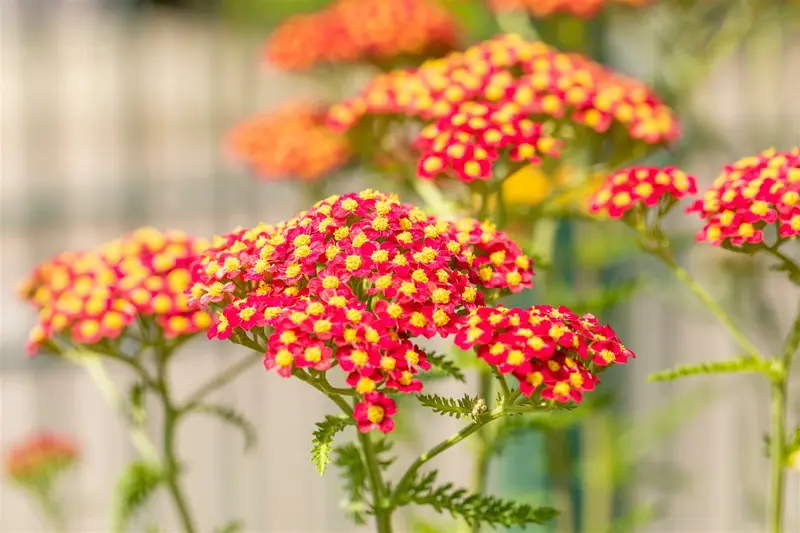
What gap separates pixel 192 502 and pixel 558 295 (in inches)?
98.6

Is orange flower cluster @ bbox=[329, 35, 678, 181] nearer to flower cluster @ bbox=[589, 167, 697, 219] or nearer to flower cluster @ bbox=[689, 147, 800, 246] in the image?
flower cluster @ bbox=[589, 167, 697, 219]

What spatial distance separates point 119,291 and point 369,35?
3.24 feet

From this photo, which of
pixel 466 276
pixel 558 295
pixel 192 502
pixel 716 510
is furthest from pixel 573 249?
pixel 192 502

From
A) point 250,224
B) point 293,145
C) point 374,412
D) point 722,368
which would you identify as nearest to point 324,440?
point 374,412

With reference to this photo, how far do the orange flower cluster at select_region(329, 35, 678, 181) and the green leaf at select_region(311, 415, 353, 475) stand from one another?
450 millimetres

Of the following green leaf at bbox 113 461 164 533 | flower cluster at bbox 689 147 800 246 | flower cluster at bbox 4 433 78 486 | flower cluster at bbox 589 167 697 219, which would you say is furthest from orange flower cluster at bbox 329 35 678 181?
flower cluster at bbox 4 433 78 486

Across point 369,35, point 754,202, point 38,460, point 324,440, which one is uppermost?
point 369,35

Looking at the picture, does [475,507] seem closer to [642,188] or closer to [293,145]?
[642,188]

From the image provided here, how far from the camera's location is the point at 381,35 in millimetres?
2197

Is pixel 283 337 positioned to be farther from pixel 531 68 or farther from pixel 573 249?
pixel 573 249

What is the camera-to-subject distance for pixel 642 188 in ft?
4.47

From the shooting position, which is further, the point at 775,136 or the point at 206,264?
the point at 775,136

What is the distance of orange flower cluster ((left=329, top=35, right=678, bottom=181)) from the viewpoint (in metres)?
1.43

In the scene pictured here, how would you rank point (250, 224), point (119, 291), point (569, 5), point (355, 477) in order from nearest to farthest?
point (355, 477) < point (119, 291) < point (569, 5) < point (250, 224)
